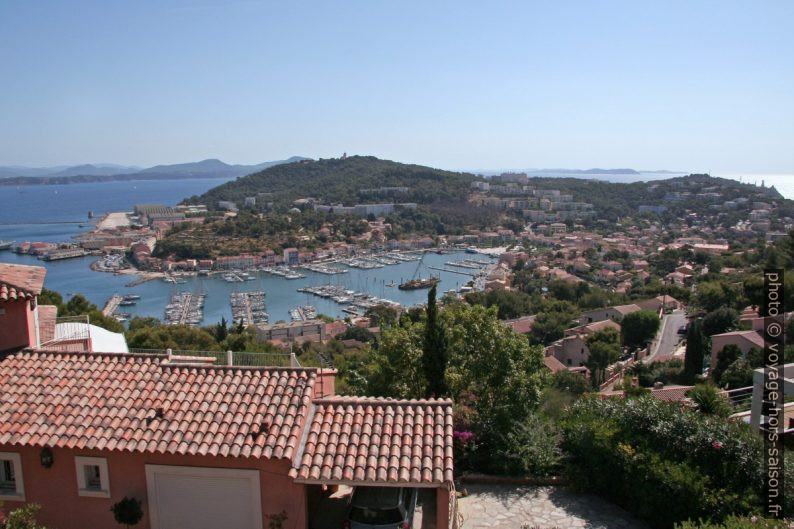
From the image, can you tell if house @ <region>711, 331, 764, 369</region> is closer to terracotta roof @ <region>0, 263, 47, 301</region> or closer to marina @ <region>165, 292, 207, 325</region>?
terracotta roof @ <region>0, 263, 47, 301</region>

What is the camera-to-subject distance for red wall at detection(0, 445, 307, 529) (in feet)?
14.2

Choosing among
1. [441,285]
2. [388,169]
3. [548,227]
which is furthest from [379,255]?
[388,169]

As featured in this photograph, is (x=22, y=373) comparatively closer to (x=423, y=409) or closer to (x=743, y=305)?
(x=423, y=409)

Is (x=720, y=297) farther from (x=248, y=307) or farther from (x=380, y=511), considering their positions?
(x=248, y=307)

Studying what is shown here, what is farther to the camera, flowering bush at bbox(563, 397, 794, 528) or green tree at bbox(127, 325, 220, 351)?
green tree at bbox(127, 325, 220, 351)

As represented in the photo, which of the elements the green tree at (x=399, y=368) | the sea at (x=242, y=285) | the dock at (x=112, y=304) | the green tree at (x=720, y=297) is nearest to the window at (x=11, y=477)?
the green tree at (x=399, y=368)

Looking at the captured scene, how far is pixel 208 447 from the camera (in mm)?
4297

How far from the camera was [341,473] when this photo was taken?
4199mm

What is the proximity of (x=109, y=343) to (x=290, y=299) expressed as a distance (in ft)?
151

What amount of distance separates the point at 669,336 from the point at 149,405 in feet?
90.8

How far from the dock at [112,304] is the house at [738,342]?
4072 centimetres

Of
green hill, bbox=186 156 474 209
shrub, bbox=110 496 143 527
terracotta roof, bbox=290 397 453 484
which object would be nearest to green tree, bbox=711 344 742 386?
terracotta roof, bbox=290 397 453 484

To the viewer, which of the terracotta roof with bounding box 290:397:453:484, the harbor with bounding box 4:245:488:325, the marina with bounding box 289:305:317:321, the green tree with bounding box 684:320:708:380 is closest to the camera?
the terracotta roof with bounding box 290:397:453:484

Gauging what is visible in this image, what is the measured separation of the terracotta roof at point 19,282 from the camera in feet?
17.5
